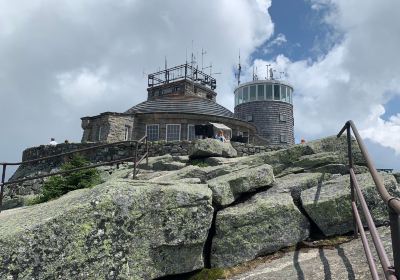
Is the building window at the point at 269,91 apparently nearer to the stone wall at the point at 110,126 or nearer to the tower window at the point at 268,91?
the tower window at the point at 268,91

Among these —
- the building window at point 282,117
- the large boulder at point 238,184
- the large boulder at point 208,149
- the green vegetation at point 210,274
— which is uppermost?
the building window at point 282,117

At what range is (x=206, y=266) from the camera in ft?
20.5

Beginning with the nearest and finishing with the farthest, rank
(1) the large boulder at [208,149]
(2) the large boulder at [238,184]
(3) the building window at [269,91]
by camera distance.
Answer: (2) the large boulder at [238,184] → (1) the large boulder at [208,149] → (3) the building window at [269,91]

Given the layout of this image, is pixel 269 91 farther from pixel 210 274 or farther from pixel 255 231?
pixel 210 274

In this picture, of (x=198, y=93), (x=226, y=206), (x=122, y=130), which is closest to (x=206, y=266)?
(x=226, y=206)

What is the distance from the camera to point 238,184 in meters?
7.29

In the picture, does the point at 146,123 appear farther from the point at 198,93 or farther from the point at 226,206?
the point at 226,206

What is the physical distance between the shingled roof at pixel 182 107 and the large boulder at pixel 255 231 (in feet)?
91.8

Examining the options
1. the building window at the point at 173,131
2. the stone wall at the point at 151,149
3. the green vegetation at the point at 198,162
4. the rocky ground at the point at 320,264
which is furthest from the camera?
the building window at the point at 173,131

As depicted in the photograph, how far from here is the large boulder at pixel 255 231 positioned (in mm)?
6184

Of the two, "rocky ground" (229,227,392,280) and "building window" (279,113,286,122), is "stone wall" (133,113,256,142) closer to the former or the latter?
"building window" (279,113,286,122)

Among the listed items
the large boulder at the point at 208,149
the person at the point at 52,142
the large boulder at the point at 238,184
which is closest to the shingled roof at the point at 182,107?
the person at the point at 52,142

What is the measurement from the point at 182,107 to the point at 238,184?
95.6 ft

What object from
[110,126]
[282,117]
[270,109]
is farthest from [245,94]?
[110,126]
